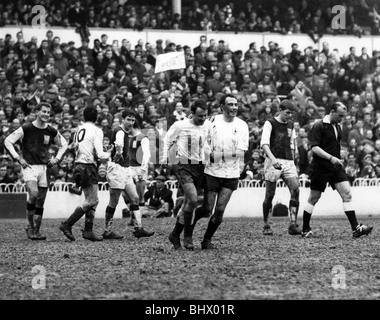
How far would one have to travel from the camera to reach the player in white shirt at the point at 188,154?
1377 centimetres

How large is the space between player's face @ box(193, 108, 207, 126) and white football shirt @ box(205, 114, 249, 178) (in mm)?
195

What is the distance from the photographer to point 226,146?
13.8 meters

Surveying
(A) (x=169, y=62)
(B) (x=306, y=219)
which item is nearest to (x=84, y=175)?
(B) (x=306, y=219)

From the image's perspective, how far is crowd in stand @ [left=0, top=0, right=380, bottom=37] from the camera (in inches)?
1178

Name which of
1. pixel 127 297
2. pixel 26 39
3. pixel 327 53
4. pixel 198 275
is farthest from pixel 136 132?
pixel 327 53

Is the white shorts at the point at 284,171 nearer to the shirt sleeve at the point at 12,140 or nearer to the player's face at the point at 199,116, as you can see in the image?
the player's face at the point at 199,116

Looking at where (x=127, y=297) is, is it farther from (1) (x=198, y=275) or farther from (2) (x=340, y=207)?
(2) (x=340, y=207)

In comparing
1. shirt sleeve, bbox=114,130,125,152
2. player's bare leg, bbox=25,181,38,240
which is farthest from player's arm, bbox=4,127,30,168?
shirt sleeve, bbox=114,130,125,152

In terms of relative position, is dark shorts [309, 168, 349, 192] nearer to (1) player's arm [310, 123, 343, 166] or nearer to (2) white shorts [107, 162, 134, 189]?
(1) player's arm [310, 123, 343, 166]

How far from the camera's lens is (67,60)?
26.5 metres

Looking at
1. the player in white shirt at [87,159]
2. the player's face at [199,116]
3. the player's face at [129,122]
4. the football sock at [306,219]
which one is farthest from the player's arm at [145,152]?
the player's face at [199,116]

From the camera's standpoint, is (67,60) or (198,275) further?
(67,60)

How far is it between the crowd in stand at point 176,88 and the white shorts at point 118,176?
579cm
